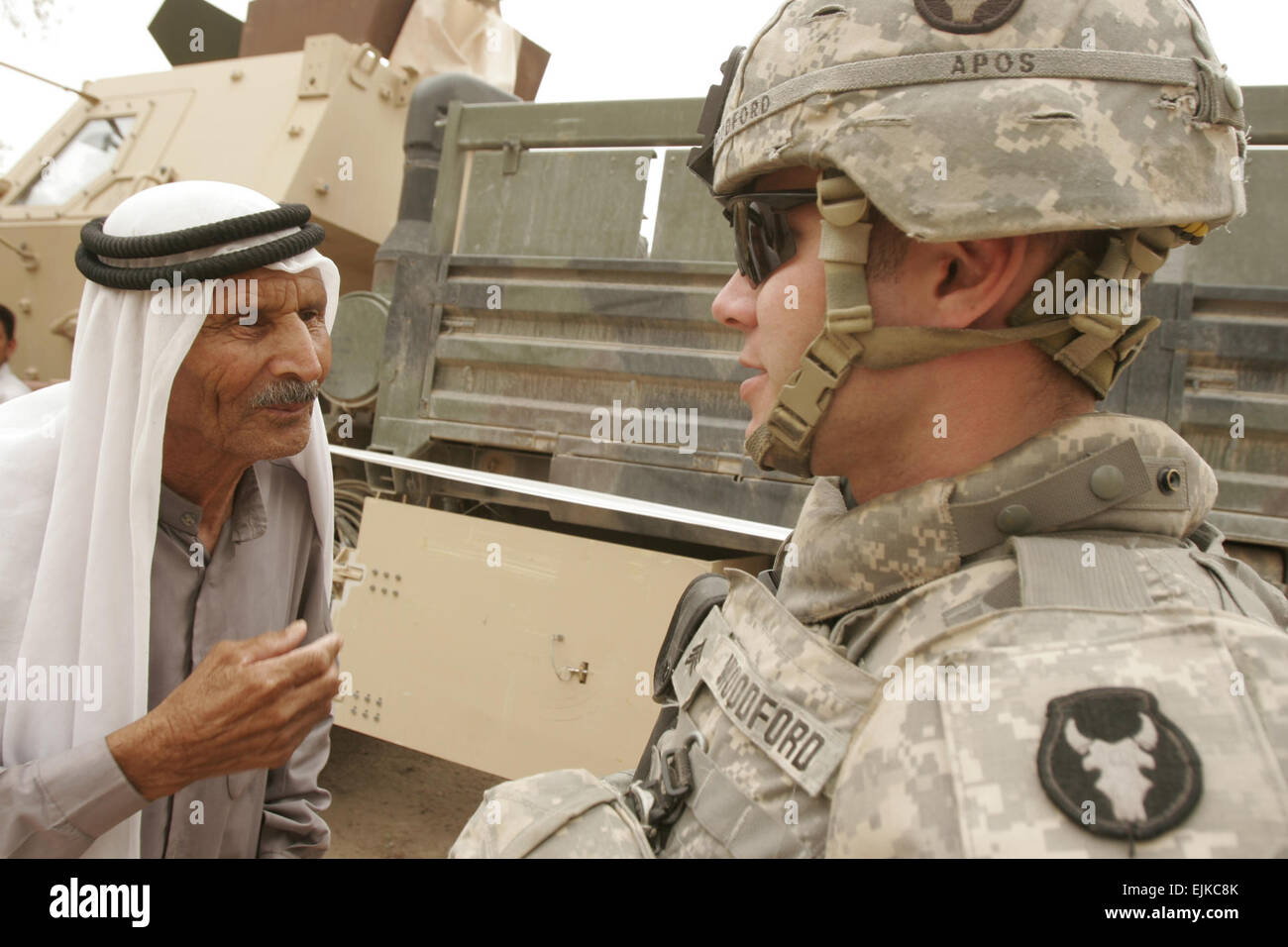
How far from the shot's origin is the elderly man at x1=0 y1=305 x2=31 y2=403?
5.20 metres

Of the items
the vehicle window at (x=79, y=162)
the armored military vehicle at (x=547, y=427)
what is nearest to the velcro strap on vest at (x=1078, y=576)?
the armored military vehicle at (x=547, y=427)

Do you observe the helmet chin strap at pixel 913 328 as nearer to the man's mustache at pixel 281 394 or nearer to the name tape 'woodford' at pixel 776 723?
the name tape 'woodford' at pixel 776 723

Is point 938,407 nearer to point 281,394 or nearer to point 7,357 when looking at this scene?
point 281,394

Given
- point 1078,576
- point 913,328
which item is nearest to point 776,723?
point 1078,576

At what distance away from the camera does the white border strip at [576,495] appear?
340 centimetres

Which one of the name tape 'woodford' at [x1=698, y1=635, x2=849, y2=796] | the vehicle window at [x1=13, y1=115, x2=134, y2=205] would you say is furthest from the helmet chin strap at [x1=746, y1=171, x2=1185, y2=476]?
the vehicle window at [x1=13, y1=115, x2=134, y2=205]

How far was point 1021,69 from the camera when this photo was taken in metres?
1.26

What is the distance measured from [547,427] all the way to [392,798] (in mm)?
2445

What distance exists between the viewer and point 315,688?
1.70m

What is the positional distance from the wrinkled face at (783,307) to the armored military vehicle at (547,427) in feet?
6.04

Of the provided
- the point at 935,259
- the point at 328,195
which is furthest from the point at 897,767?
the point at 328,195

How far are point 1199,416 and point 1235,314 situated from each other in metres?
0.32

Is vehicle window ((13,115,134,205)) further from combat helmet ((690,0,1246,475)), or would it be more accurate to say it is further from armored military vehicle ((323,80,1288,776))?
combat helmet ((690,0,1246,475))

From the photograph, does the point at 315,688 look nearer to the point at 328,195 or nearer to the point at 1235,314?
the point at 1235,314
